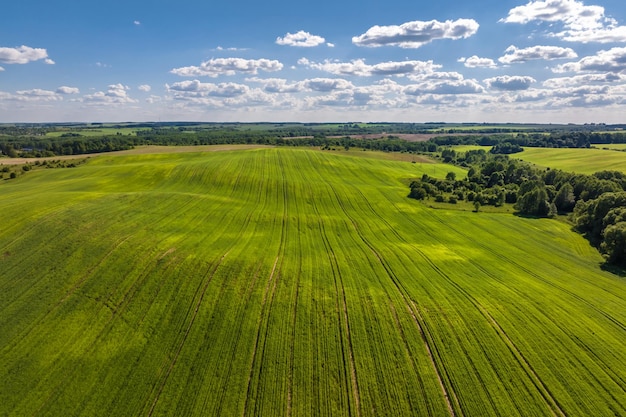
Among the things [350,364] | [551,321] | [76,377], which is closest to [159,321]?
[76,377]

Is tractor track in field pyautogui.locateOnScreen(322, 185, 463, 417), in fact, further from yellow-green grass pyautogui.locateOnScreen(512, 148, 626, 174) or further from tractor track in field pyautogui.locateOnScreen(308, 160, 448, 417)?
yellow-green grass pyautogui.locateOnScreen(512, 148, 626, 174)

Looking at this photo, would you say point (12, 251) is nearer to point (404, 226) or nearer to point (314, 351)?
point (314, 351)

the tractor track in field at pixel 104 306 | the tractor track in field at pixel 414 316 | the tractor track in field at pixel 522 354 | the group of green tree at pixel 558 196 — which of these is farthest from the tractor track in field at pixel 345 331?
the group of green tree at pixel 558 196

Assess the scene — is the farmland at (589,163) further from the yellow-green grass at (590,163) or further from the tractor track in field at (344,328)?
the tractor track in field at (344,328)

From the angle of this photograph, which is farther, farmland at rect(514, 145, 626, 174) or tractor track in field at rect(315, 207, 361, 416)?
farmland at rect(514, 145, 626, 174)

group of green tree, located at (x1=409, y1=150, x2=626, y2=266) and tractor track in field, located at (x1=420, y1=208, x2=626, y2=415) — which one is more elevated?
group of green tree, located at (x1=409, y1=150, x2=626, y2=266)

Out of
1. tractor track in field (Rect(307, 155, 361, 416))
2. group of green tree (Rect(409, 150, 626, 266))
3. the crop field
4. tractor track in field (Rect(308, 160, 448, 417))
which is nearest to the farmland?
group of green tree (Rect(409, 150, 626, 266))
